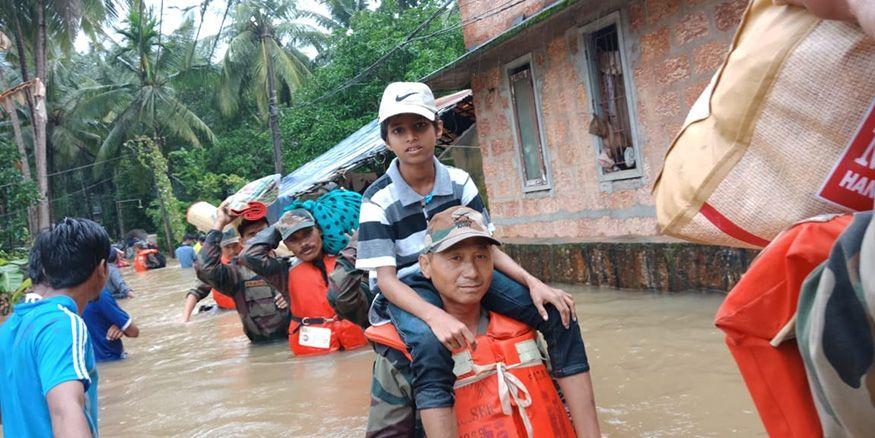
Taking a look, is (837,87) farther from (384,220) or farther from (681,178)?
(384,220)

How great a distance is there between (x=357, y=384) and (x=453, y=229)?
295cm

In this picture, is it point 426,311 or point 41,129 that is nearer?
point 426,311

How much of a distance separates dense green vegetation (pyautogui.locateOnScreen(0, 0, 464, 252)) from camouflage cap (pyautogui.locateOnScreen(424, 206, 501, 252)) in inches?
625

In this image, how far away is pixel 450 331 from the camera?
8.63 ft

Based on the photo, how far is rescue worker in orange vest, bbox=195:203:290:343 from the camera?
20.6 feet

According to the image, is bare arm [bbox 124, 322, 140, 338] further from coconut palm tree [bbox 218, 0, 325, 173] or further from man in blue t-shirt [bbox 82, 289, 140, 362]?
coconut palm tree [bbox 218, 0, 325, 173]

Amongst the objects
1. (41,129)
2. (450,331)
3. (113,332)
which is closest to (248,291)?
(113,332)

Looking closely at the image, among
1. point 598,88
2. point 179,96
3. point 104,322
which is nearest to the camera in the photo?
point 104,322

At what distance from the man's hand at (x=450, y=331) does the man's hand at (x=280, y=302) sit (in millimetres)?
4359

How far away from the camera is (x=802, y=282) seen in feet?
4.14

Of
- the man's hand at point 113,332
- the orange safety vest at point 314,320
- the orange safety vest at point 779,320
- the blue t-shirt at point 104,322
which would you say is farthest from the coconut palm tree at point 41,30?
the orange safety vest at point 779,320

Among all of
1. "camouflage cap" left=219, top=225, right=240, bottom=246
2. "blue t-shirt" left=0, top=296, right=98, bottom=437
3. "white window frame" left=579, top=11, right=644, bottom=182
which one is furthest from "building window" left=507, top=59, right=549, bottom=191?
"blue t-shirt" left=0, top=296, right=98, bottom=437

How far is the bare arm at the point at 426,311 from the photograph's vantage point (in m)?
2.63

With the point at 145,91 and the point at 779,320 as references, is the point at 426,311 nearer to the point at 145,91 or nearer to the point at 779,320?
the point at 779,320
